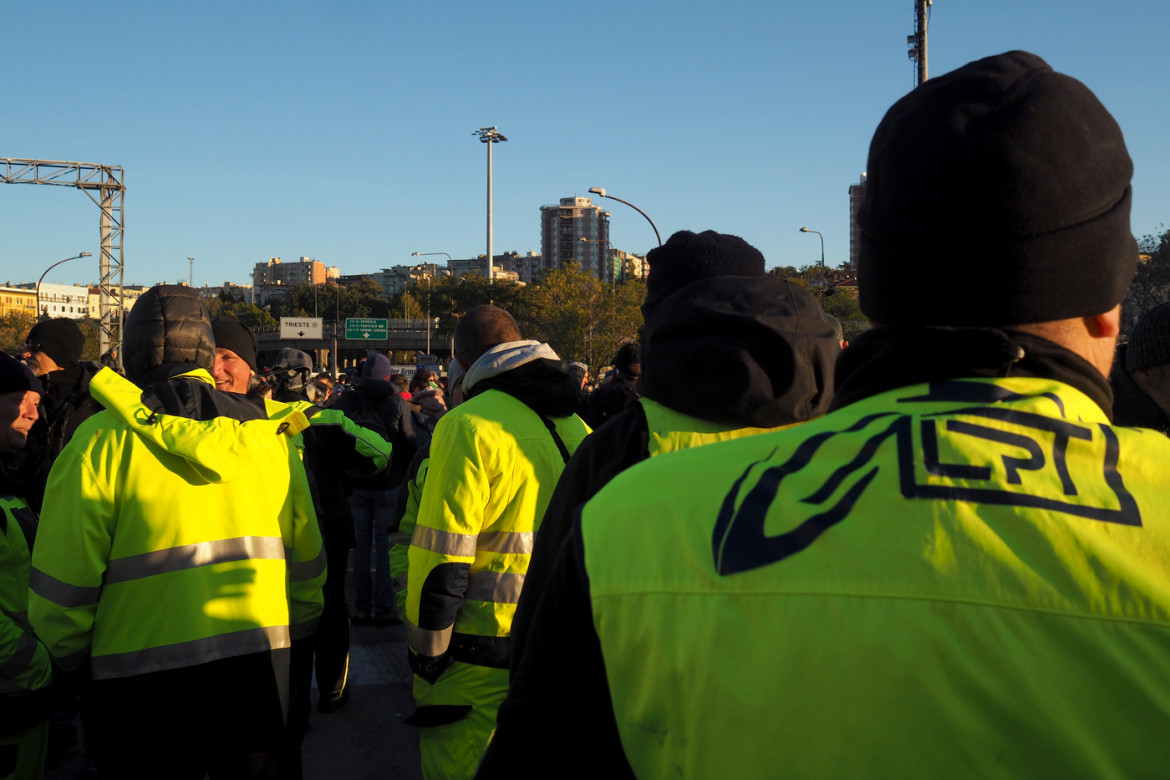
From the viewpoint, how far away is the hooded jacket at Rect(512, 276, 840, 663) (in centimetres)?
184

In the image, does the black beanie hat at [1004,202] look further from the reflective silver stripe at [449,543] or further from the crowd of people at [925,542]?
the reflective silver stripe at [449,543]

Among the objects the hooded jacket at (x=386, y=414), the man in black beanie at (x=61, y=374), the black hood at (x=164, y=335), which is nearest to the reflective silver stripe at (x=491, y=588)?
the black hood at (x=164, y=335)

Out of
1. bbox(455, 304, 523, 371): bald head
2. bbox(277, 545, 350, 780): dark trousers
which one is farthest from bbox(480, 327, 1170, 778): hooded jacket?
bbox(455, 304, 523, 371): bald head

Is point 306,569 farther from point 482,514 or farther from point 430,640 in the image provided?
point 482,514

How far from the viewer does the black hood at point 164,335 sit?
2984mm

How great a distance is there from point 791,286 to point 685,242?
384 millimetres

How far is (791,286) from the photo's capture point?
79.0 inches

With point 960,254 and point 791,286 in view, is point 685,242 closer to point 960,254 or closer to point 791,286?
point 791,286

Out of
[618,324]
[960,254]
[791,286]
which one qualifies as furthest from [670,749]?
[618,324]

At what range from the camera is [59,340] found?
602 centimetres

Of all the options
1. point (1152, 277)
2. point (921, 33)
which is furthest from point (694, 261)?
point (1152, 277)

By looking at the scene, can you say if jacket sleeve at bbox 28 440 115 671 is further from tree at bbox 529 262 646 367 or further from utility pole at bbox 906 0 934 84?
tree at bbox 529 262 646 367

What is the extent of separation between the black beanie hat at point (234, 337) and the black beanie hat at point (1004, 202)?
12.0 feet

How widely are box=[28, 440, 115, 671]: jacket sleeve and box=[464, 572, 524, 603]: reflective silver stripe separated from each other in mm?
1161
